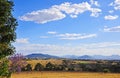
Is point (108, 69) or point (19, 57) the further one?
point (108, 69)

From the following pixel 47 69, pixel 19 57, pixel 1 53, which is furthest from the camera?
pixel 47 69

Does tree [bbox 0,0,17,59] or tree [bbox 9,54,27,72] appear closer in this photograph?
tree [bbox 0,0,17,59]

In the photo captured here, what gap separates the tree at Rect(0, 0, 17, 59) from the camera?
95.8ft

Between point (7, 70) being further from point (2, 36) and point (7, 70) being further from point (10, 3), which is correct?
point (10, 3)

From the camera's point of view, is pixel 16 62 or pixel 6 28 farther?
pixel 16 62

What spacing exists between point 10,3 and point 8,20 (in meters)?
1.59

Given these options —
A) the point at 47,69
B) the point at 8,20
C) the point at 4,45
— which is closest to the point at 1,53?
the point at 4,45

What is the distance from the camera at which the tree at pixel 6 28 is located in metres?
29.2

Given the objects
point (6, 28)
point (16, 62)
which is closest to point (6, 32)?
point (6, 28)

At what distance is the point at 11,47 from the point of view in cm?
3008

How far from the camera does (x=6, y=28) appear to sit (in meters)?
29.5

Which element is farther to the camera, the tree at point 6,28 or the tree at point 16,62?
the tree at point 16,62

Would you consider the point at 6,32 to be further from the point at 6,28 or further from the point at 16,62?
the point at 16,62

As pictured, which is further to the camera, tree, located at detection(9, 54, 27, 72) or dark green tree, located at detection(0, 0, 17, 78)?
tree, located at detection(9, 54, 27, 72)
